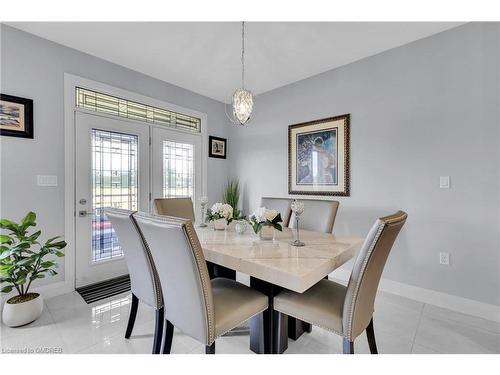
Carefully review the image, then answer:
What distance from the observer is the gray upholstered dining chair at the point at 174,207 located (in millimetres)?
2371

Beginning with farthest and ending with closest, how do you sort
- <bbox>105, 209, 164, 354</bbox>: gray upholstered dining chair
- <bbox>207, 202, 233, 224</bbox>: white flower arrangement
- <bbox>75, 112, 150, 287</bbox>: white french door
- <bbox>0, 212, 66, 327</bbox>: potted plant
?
<bbox>75, 112, 150, 287</bbox>: white french door, <bbox>207, 202, 233, 224</bbox>: white flower arrangement, <bbox>0, 212, 66, 327</bbox>: potted plant, <bbox>105, 209, 164, 354</bbox>: gray upholstered dining chair

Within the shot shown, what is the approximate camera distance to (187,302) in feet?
3.87

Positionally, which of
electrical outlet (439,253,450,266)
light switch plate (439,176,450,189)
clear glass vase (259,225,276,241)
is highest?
light switch plate (439,176,450,189)

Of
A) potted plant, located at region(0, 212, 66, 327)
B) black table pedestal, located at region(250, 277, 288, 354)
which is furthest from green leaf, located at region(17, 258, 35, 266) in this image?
black table pedestal, located at region(250, 277, 288, 354)

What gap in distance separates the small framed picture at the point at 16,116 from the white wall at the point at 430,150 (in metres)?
3.04

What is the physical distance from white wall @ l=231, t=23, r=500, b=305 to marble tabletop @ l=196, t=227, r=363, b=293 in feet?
3.64

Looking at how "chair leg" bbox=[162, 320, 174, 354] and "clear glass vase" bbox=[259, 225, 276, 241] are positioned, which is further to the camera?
"clear glass vase" bbox=[259, 225, 276, 241]

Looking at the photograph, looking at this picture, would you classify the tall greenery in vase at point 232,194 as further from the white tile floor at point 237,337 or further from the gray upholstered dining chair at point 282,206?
the white tile floor at point 237,337

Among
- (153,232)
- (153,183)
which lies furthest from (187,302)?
(153,183)

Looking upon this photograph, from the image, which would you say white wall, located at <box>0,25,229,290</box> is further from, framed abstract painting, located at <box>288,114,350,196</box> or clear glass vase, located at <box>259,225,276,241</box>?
framed abstract painting, located at <box>288,114,350,196</box>

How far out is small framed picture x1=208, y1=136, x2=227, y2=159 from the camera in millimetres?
3871

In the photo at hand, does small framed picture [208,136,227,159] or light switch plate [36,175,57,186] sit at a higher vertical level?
small framed picture [208,136,227,159]

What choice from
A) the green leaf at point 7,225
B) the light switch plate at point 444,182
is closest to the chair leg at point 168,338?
the green leaf at point 7,225

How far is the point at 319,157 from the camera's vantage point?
2.99 meters
